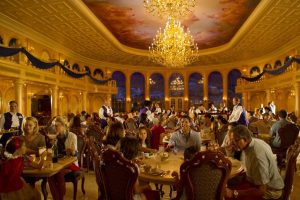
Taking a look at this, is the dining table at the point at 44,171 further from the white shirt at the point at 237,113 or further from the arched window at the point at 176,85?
the arched window at the point at 176,85

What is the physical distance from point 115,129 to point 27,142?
5.28 ft

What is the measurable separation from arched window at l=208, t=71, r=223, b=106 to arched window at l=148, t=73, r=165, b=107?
4198mm

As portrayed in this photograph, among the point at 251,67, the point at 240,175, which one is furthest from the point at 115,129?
the point at 251,67

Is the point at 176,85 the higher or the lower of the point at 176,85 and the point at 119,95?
the higher

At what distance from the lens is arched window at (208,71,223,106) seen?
22.9 m

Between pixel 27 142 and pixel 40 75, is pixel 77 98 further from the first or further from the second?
pixel 27 142

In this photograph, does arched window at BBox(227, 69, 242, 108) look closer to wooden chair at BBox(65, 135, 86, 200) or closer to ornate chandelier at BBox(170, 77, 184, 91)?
ornate chandelier at BBox(170, 77, 184, 91)

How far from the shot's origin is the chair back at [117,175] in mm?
2738

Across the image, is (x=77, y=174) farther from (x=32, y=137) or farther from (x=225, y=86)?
(x=225, y=86)

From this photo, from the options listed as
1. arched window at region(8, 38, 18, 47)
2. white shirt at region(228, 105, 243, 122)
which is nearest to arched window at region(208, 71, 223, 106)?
white shirt at region(228, 105, 243, 122)

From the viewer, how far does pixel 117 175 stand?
2830 mm

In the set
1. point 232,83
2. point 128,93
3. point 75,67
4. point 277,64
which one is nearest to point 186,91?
point 232,83

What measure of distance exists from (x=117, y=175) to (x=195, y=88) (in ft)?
70.5

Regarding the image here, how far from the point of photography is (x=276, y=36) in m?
13.5
